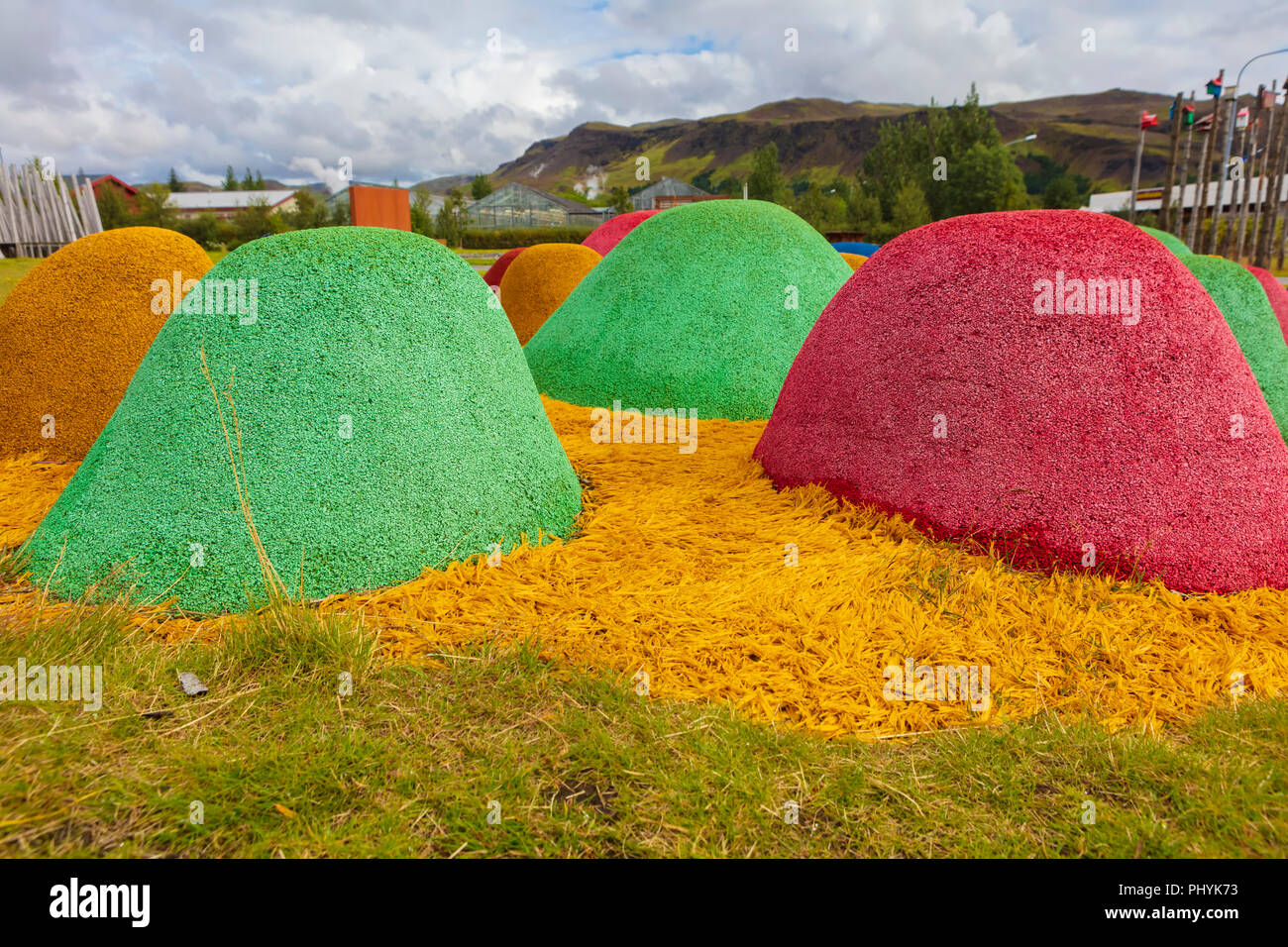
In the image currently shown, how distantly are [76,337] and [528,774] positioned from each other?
6263mm

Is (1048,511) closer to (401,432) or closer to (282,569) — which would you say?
(401,432)

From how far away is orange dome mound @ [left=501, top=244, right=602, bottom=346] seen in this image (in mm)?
11836

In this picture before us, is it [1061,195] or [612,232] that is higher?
[1061,195]

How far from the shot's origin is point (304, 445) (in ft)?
12.4

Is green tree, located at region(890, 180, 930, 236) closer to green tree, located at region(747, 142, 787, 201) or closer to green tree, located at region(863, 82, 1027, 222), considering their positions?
green tree, located at region(863, 82, 1027, 222)

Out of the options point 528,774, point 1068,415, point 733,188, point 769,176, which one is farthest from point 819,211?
point 528,774

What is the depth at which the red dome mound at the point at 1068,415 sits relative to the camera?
3824 mm

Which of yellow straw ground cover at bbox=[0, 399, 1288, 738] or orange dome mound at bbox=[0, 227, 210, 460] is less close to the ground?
orange dome mound at bbox=[0, 227, 210, 460]

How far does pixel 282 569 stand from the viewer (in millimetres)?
3582

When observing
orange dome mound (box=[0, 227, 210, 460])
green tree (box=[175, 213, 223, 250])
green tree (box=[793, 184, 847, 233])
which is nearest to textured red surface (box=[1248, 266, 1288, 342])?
orange dome mound (box=[0, 227, 210, 460])

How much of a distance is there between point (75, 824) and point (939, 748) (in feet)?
9.84

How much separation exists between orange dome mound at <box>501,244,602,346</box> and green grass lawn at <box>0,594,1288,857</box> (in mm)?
9249

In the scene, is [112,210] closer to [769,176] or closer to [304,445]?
[769,176]
